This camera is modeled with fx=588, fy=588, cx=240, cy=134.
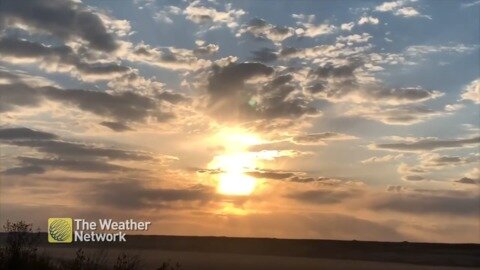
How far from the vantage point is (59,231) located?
112 feet

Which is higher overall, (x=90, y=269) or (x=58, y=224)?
(x=58, y=224)

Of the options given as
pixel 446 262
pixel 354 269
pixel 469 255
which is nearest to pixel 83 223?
pixel 354 269

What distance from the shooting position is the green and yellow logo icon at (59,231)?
32312 millimetres

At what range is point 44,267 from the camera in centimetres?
2178

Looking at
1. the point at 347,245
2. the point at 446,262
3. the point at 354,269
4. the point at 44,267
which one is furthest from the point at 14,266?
the point at 347,245

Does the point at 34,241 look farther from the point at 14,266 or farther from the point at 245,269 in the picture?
the point at 245,269

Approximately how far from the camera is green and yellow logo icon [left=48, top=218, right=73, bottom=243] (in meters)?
32.3

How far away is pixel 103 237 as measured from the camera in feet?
107

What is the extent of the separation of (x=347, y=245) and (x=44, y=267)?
254ft

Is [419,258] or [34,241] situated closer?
[34,241]

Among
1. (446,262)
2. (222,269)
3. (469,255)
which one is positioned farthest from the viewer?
(469,255)

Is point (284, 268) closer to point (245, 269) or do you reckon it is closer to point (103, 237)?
point (245, 269)

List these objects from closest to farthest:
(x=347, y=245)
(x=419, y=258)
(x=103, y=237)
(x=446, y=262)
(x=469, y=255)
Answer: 1. (x=103, y=237)
2. (x=446, y=262)
3. (x=419, y=258)
4. (x=469, y=255)
5. (x=347, y=245)

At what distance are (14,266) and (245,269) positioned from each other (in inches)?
886
